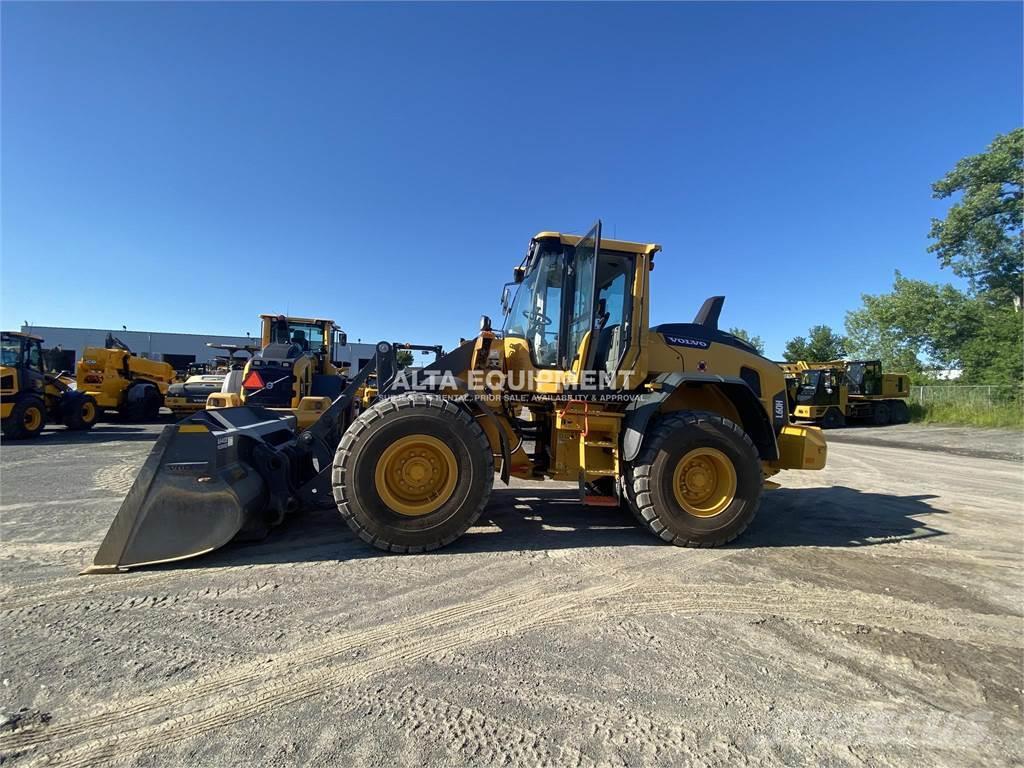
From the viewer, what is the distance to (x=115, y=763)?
1729 mm

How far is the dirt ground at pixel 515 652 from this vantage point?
190 cm

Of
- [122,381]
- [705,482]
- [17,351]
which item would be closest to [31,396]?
[17,351]

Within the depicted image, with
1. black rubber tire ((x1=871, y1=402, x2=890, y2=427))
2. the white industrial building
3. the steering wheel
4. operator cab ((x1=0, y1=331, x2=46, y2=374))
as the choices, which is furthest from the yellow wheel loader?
the white industrial building

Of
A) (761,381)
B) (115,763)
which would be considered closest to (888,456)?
(761,381)

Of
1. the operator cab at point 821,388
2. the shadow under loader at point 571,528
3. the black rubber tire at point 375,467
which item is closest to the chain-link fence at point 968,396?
the operator cab at point 821,388

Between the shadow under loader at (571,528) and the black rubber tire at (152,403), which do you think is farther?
the black rubber tire at (152,403)

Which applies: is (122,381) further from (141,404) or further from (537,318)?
(537,318)

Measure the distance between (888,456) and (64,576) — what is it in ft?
49.9

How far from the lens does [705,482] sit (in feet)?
14.6

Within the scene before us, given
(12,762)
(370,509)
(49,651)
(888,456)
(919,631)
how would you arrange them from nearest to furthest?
(12,762)
(49,651)
(919,631)
(370,509)
(888,456)

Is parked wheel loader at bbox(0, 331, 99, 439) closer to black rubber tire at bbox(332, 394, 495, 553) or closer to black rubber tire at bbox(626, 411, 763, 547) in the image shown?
black rubber tire at bbox(332, 394, 495, 553)

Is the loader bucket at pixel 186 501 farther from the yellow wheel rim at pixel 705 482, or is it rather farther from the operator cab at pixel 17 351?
the operator cab at pixel 17 351

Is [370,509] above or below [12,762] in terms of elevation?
above

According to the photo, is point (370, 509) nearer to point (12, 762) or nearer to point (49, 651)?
point (49, 651)
